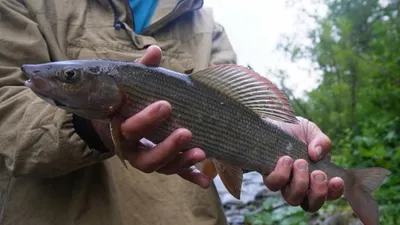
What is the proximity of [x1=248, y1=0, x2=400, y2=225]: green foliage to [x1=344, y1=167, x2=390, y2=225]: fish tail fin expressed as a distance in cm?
180

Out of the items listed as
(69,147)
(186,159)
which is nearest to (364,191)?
(186,159)

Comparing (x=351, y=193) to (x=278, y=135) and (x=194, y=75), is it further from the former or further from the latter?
(x=194, y=75)

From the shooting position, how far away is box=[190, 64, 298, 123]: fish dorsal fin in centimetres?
184

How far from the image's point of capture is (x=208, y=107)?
5.91ft

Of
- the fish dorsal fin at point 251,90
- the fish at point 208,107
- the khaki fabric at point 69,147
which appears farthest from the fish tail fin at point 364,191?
the khaki fabric at point 69,147

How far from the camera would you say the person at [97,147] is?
1798mm

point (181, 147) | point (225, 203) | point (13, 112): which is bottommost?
point (225, 203)

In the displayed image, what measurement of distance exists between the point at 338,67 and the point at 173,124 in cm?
710

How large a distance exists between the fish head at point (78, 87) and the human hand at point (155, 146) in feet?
0.33

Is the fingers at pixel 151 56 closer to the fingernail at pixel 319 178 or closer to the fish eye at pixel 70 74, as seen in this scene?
the fish eye at pixel 70 74

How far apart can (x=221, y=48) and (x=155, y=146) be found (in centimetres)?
143

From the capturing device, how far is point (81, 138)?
1.81 meters

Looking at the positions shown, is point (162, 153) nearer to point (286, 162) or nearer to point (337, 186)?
point (286, 162)

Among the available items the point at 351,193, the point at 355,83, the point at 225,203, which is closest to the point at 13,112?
the point at 351,193
